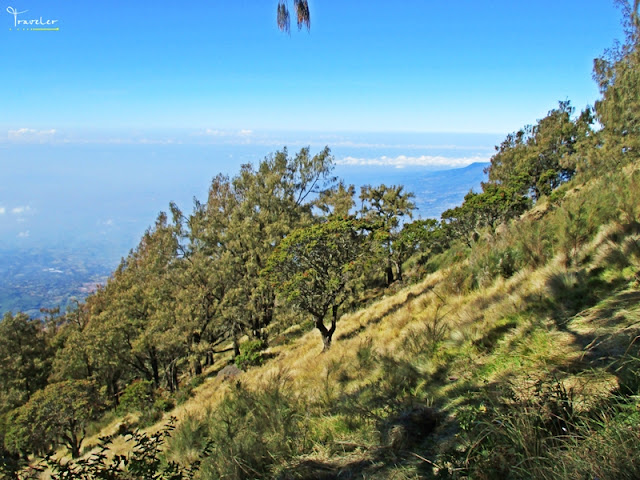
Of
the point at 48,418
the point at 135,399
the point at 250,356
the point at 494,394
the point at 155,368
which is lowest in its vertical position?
the point at 155,368

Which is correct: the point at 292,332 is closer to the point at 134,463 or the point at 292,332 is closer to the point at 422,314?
the point at 422,314

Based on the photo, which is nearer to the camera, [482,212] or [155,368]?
[482,212]

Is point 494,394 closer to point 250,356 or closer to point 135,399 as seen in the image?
point 250,356

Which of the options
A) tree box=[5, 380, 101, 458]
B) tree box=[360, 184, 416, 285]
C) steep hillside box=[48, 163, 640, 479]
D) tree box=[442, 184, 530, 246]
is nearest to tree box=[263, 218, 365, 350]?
steep hillside box=[48, 163, 640, 479]

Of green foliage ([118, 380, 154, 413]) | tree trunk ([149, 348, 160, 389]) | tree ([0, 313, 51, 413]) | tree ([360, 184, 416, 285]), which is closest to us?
green foliage ([118, 380, 154, 413])

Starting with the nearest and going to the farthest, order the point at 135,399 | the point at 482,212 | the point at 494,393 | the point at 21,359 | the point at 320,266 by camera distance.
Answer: the point at 494,393 → the point at 320,266 → the point at 135,399 → the point at 482,212 → the point at 21,359

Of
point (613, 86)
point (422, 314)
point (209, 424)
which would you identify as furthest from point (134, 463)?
point (613, 86)

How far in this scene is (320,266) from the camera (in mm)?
13711

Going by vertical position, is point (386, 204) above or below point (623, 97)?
below

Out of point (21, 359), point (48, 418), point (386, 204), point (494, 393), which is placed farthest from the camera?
point (386, 204)

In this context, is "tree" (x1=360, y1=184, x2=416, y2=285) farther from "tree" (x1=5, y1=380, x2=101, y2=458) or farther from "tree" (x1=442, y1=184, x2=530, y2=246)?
"tree" (x1=5, y1=380, x2=101, y2=458)

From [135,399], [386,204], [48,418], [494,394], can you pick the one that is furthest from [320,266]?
[386,204]

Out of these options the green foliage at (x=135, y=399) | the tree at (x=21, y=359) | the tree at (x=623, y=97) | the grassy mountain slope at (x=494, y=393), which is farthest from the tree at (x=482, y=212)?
the tree at (x=21, y=359)

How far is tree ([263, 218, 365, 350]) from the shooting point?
1309cm
